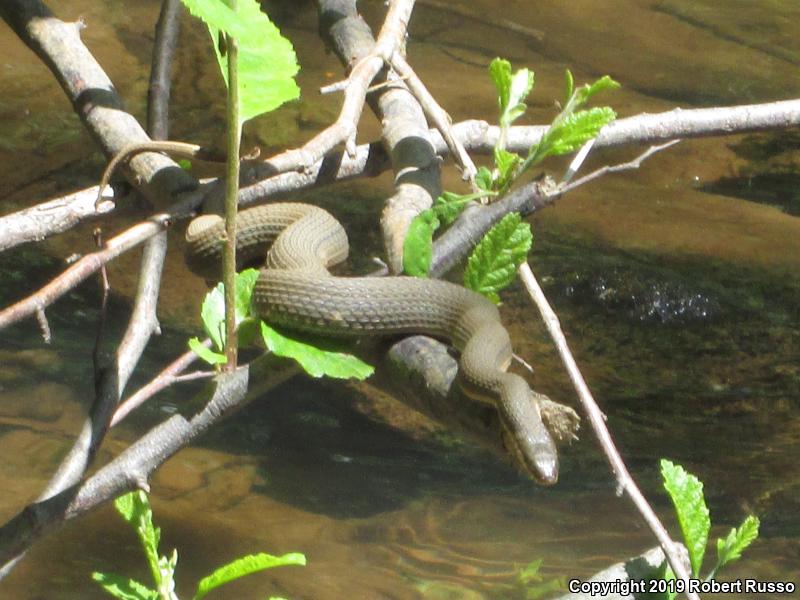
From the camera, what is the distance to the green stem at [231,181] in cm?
135

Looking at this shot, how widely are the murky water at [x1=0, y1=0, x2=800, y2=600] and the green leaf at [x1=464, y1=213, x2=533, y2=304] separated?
266 centimetres

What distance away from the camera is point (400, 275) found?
2664 mm

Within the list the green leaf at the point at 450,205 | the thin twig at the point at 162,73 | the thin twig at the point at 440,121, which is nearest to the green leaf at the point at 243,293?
the green leaf at the point at 450,205

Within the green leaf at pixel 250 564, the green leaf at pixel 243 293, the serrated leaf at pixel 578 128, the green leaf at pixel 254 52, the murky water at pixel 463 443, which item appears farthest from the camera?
the murky water at pixel 463 443

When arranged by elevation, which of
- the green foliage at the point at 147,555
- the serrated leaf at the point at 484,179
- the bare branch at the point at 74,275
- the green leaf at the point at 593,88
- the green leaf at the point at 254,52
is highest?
the green leaf at the point at 254,52

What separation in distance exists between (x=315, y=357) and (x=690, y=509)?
768mm

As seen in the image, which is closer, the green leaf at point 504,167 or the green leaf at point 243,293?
the green leaf at point 243,293

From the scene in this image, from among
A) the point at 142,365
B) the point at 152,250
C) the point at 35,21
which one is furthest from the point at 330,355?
the point at 142,365

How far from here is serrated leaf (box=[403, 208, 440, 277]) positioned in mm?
2326

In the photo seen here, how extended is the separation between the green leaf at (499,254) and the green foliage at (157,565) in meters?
0.85

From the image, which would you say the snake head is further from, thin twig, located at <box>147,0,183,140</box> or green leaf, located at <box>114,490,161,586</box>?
thin twig, located at <box>147,0,183,140</box>

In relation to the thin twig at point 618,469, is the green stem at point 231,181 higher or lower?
higher

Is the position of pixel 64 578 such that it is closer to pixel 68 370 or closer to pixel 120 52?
pixel 68 370

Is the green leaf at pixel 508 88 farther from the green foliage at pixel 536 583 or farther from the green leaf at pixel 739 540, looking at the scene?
the green foliage at pixel 536 583
